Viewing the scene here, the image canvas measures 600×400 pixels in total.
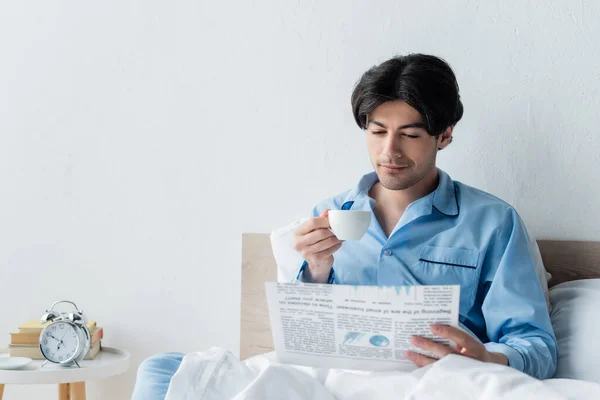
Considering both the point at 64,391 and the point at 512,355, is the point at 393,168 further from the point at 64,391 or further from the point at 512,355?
the point at 64,391

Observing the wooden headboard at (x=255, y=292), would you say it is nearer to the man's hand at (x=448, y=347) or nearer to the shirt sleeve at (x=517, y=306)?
the shirt sleeve at (x=517, y=306)

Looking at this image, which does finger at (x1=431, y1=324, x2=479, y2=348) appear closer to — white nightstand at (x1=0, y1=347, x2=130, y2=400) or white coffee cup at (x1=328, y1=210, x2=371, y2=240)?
white coffee cup at (x1=328, y1=210, x2=371, y2=240)

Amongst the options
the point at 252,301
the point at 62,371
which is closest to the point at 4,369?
the point at 62,371

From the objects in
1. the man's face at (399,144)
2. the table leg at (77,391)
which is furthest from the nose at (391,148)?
the table leg at (77,391)

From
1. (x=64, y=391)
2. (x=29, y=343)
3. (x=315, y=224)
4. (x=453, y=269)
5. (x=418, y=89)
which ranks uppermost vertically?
(x=418, y=89)

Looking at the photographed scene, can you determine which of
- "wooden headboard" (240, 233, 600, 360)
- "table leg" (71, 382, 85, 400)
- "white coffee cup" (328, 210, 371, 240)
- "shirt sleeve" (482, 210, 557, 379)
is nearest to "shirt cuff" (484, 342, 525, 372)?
"shirt sleeve" (482, 210, 557, 379)

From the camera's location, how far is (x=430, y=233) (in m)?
1.74

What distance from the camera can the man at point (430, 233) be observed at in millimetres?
1570

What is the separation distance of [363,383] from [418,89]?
669 mm

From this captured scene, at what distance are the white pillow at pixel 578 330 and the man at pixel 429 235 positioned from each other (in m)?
0.06

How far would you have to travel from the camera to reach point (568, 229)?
186cm

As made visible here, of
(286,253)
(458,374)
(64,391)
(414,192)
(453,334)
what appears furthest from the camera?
(64,391)

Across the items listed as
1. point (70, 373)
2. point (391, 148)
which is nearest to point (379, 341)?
point (391, 148)

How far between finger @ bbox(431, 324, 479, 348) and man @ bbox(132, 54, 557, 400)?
171 mm
